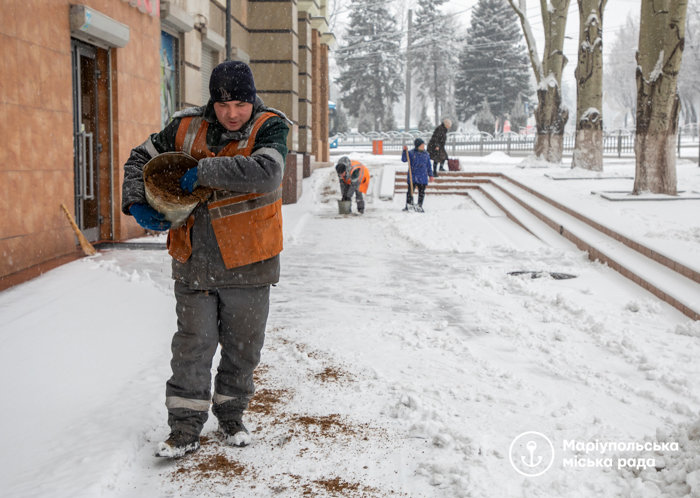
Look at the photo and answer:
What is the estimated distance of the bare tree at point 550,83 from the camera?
2306 centimetres

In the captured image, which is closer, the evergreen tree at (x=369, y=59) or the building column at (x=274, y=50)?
the building column at (x=274, y=50)

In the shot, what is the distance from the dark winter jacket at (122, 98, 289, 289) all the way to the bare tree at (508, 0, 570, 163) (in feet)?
69.7

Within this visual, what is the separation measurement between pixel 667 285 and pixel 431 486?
17.1 feet

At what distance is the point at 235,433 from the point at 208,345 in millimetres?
473

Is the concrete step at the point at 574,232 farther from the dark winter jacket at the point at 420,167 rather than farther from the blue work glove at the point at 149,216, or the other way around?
→ the blue work glove at the point at 149,216

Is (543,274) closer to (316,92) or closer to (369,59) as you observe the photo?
(316,92)

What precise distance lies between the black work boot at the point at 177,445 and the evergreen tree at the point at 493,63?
6291cm

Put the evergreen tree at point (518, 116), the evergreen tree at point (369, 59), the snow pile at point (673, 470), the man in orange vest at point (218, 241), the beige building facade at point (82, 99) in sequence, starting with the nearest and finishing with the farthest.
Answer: the snow pile at point (673, 470), the man in orange vest at point (218, 241), the beige building facade at point (82, 99), the evergreen tree at point (518, 116), the evergreen tree at point (369, 59)

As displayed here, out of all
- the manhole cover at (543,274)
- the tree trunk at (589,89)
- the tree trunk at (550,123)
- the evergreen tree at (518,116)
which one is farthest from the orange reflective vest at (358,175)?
the evergreen tree at (518,116)

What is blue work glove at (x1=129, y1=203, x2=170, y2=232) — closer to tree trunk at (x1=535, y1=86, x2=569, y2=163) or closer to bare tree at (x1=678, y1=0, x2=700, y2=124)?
tree trunk at (x1=535, y1=86, x2=569, y2=163)

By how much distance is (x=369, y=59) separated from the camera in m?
68.2

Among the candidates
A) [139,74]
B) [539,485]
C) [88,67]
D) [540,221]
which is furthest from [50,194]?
[540,221]

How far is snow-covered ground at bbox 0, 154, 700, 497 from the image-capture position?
3.24 metres

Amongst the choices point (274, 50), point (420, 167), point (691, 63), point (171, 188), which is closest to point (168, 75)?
point (420, 167)
